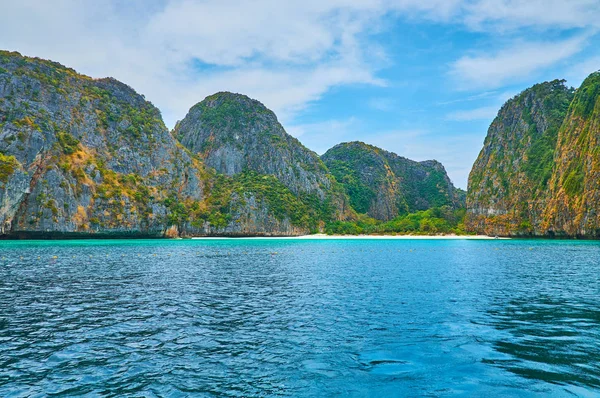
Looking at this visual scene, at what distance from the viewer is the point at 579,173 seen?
14000 centimetres

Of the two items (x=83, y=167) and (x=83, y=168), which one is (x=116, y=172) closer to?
(x=83, y=167)

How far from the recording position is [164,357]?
49.9ft

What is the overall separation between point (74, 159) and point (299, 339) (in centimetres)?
15843

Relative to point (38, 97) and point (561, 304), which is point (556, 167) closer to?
point (561, 304)

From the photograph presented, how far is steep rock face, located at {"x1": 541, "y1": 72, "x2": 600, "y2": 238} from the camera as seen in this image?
127887mm

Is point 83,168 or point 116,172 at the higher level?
point 116,172

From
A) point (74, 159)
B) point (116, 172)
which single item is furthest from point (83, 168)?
point (116, 172)

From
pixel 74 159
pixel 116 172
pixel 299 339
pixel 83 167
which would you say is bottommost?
pixel 299 339

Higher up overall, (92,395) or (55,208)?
(55,208)

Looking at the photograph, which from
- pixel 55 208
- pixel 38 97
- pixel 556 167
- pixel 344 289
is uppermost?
pixel 38 97

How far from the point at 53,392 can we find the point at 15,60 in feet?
640

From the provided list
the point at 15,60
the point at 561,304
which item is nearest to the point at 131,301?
the point at 561,304

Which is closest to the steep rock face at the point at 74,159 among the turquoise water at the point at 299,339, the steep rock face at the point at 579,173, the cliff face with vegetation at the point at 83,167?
the cliff face with vegetation at the point at 83,167

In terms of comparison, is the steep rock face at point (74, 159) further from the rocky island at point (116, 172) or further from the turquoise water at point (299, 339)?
the turquoise water at point (299, 339)
